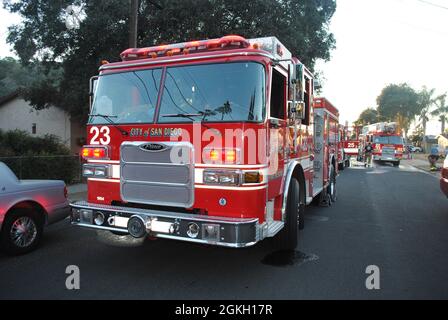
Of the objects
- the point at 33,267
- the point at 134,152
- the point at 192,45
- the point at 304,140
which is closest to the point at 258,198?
the point at 134,152

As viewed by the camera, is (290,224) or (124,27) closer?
(290,224)

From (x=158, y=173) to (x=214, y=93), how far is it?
1.16 metres

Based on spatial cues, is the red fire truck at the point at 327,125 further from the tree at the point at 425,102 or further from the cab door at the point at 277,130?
the tree at the point at 425,102

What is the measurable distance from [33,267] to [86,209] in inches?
43.9

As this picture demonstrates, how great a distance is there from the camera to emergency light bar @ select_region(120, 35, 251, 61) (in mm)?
4504

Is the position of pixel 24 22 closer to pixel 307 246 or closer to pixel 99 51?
pixel 99 51

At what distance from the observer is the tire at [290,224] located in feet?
17.4

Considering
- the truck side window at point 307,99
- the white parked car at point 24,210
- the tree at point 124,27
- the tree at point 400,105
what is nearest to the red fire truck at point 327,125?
the truck side window at point 307,99

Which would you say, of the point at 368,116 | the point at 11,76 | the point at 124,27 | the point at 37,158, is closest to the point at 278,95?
the point at 37,158

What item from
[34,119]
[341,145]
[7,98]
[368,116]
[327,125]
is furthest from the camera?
[368,116]

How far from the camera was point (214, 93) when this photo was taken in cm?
447

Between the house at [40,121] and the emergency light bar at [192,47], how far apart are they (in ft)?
56.4

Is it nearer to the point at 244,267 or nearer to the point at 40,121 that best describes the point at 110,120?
the point at 244,267

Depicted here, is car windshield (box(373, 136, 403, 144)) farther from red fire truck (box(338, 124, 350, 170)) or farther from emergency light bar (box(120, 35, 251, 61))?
emergency light bar (box(120, 35, 251, 61))
